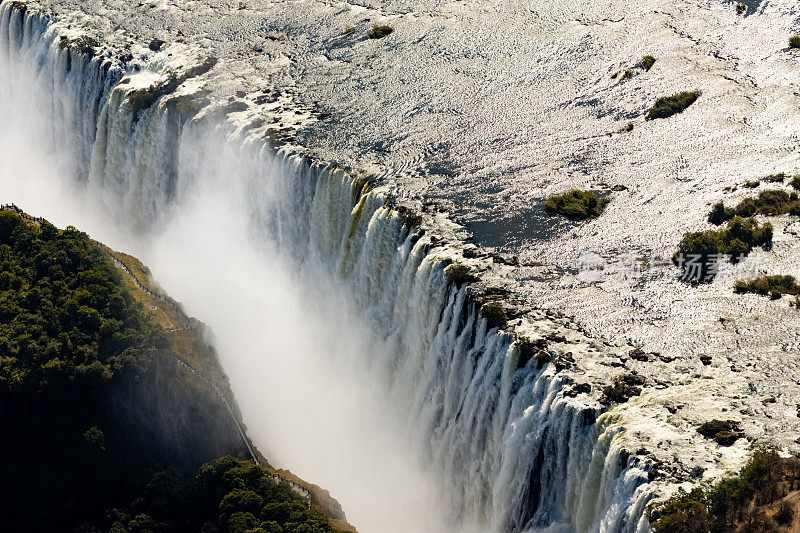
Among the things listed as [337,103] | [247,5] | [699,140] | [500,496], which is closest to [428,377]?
[500,496]

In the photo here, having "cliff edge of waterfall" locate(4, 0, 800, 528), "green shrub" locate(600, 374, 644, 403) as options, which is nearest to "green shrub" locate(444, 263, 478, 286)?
"cliff edge of waterfall" locate(4, 0, 800, 528)

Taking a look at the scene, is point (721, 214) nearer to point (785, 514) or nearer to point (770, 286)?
point (770, 286)

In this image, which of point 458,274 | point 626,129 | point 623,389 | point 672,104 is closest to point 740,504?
point 623,389

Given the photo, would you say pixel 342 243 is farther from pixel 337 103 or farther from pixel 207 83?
pixel 207 83

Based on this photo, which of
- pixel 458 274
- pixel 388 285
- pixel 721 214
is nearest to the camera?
pixel 458 274

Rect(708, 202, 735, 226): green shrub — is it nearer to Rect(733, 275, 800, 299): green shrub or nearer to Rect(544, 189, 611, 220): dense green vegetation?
Rect(733, 275, 800, 299): green shrub

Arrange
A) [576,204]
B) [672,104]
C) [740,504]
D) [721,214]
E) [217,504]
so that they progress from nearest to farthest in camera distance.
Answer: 1. [740,504]
2. [217,504]
3. [721,214]
4. [576,204]
5. [672,104]

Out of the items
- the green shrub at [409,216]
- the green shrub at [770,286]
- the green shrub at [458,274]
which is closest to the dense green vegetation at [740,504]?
the green shrub at [770,286]

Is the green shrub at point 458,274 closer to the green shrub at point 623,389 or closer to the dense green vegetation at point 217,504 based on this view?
the green shrub at point 623,389
